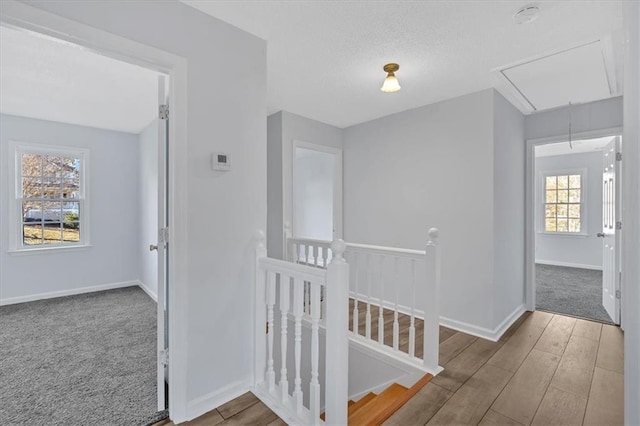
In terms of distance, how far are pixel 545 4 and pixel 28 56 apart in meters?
3.69

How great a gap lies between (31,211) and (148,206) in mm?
1460

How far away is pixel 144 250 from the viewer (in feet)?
14.7

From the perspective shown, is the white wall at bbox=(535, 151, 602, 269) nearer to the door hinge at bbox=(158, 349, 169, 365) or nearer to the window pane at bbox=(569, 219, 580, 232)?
the window pane at bbox=(569, 219, 580, 232)

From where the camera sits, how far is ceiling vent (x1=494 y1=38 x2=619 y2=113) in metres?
2.25

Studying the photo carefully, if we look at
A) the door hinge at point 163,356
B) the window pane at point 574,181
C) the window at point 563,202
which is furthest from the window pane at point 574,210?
the door hinge at point 163,356

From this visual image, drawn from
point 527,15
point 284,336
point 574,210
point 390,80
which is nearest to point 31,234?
point 284,336

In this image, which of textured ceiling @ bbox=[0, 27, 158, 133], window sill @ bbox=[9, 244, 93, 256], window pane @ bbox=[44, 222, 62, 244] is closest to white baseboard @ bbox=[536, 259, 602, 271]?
textured ceiling @ bbox=[0, 27, 158, 133]

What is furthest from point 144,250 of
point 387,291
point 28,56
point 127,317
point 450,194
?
point 450,194

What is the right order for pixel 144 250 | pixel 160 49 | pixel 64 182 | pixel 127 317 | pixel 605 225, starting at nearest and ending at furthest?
pixel 160 49
pixel 127 317
pixel 605 225
pixel 64 182
pixel 144 250

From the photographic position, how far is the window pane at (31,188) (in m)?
3.92

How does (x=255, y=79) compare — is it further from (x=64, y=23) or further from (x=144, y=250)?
(x=144, y=250)

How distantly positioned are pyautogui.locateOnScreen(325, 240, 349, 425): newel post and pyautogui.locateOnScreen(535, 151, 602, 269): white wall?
6845 millimetres

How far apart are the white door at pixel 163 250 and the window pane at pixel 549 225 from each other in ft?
24.9

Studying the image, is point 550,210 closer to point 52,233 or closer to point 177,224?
point 177,224
